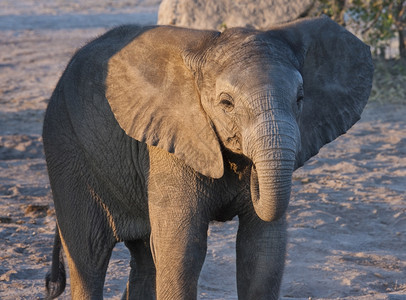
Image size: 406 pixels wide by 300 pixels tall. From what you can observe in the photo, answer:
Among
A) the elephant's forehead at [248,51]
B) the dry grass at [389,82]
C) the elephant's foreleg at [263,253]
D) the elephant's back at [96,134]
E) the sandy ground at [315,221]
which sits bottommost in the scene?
the dry grass at [389,82]

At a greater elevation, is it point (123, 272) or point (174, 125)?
point (174, 125)

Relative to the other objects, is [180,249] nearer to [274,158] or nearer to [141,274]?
[274,158]

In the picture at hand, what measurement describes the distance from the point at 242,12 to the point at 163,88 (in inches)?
268

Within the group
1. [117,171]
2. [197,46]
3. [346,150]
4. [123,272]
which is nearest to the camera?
[197,46]

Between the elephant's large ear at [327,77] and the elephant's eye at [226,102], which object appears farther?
the elephant's large ear at [327,77]

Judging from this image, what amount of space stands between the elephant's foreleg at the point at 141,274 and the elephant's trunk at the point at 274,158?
1.56 meters

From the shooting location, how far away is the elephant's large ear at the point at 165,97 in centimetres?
342

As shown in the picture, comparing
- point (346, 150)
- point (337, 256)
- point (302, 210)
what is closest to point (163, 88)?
point (337, 256)

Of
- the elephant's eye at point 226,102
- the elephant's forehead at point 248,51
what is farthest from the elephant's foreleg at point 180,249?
the elephant's forehead at point 248,51

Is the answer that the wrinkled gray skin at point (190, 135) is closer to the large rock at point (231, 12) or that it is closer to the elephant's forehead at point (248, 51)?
the elephant's forehead at point (248, 51)

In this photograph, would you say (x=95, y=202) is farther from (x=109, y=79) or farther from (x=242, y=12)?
(x=242, y=12)

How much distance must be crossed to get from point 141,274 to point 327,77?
1568 millimetres

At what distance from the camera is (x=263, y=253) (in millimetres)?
3658

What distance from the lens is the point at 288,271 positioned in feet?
17.4
